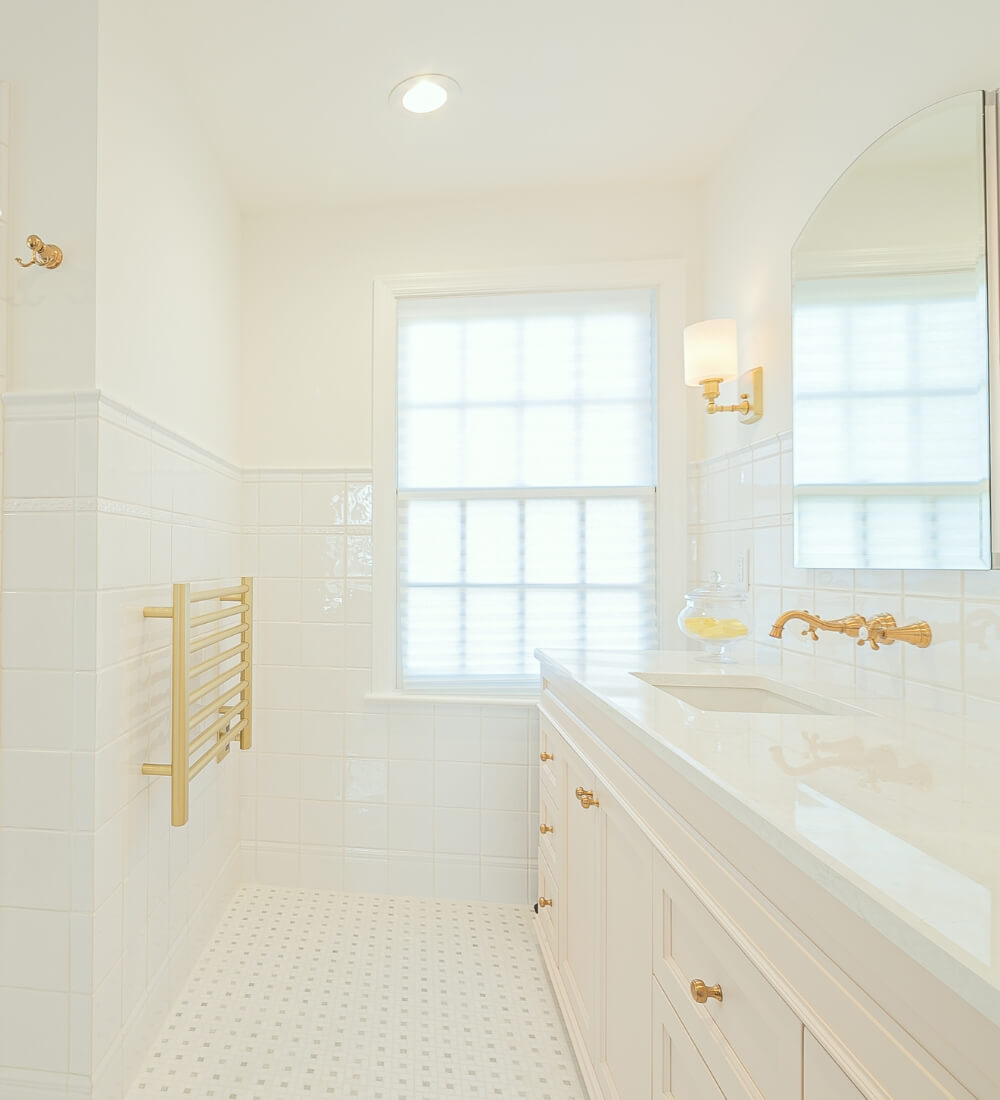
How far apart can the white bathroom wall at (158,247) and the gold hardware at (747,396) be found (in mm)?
1553

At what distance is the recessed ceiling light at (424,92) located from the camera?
1781 millimetres

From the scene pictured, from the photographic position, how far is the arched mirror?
1070 mm

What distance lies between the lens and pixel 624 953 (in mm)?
1135

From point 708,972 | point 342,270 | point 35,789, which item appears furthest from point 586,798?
point 342,270

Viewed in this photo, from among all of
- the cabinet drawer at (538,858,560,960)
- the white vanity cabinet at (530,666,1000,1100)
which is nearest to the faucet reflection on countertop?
the white vanity cabinet at (530,666,1000,1100)

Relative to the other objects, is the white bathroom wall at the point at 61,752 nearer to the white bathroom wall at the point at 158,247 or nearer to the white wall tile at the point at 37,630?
the white wall tile at the point at 37,630

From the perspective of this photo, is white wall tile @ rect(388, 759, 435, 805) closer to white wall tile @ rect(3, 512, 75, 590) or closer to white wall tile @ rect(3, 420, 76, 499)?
white wall tile @ rect(3, 512, 75, 590)

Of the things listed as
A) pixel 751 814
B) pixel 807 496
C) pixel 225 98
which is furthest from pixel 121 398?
pixel 807 496

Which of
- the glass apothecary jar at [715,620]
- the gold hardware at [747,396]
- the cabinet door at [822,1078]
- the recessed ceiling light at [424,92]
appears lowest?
the cabinet door at [822,1078]

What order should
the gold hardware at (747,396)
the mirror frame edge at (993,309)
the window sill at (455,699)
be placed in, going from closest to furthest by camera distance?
the mirror frame edge at (993,309) → the gold hardware at (747,396) → the window sill at (455,699)

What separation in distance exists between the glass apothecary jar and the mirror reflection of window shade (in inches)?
10.3

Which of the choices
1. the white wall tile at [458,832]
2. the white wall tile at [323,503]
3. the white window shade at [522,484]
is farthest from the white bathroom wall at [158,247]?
the white wall tile at [458,832]

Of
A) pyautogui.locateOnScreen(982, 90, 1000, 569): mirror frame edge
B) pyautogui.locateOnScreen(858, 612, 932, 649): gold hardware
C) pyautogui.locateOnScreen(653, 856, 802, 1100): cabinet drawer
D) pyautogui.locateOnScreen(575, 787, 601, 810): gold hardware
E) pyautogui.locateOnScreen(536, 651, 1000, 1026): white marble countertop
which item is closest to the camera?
pyautogui.locateOnScreen(536, 651, 1000, 1026): white marble countertop

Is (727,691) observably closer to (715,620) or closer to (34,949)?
(715,620)
